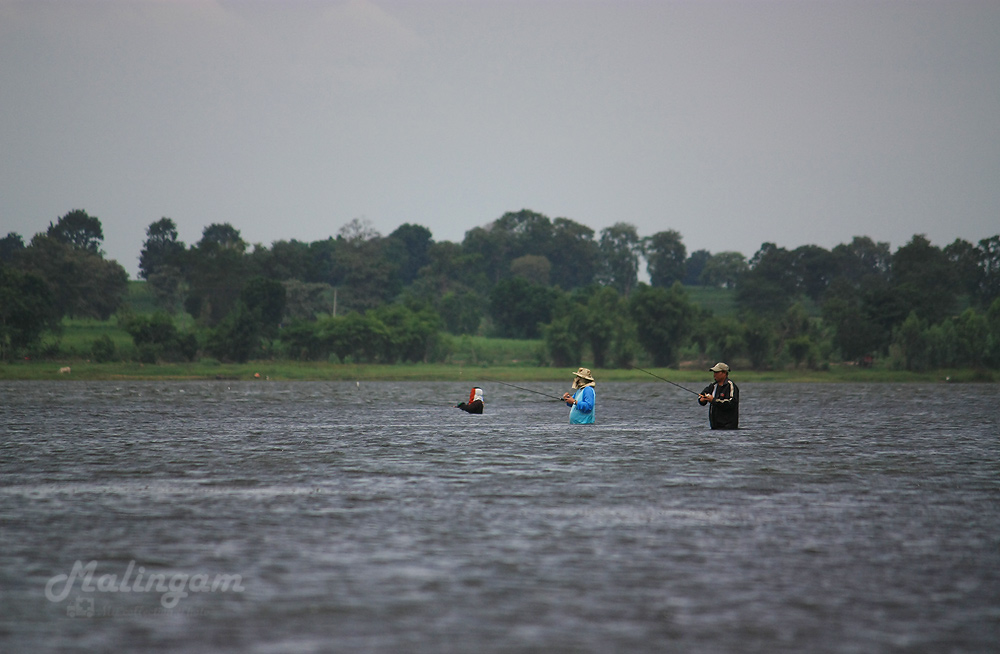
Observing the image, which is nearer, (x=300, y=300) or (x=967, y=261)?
(x=300, y=300)

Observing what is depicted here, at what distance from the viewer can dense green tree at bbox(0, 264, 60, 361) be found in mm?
105688

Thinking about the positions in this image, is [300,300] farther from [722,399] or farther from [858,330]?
[722,399]

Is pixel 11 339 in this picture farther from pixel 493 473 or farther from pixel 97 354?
pixel 493 473

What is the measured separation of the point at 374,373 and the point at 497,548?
96.5 meters

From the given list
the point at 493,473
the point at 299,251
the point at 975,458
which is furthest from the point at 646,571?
the point at 299,251

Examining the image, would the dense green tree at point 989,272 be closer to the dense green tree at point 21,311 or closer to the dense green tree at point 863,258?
the dense green tree at point 863,258

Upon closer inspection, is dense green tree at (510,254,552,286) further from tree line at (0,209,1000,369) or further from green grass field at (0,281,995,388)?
green grass field at (0,281,995,388)

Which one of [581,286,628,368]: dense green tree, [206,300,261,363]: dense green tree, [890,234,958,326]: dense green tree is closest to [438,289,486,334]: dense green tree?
[581,286,628,368]: dense green tree

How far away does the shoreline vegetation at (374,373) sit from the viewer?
96312mm

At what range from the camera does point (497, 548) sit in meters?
13.0

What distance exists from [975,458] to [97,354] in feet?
315

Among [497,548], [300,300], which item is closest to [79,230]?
[300,300]

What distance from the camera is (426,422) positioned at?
39219mm

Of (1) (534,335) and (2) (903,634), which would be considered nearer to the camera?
(2) (903,634)
